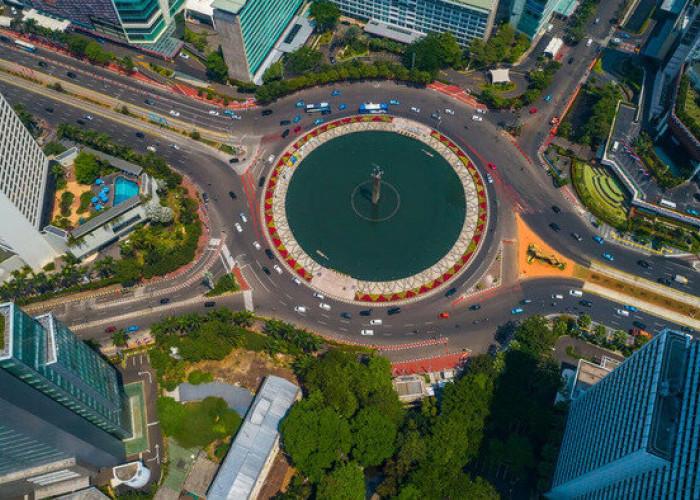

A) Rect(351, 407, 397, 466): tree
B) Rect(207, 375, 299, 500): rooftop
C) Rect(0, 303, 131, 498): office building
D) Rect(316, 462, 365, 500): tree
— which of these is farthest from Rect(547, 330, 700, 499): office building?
Rect(0, 303, 131, 498): office building

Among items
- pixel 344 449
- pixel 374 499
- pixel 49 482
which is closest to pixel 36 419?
pixel 49 482

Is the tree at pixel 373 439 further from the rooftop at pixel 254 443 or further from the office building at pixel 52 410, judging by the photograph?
the office building at pixel 52 410

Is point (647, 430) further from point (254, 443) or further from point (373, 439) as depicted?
point (254, 443)

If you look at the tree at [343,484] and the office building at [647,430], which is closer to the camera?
the office building at [647,430]

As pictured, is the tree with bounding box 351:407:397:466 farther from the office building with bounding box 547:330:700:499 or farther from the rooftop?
the office building with bounding box 547:330:700:499

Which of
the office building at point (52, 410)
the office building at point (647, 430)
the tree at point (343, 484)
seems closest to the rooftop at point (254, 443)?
the tree at point (343, 484)
